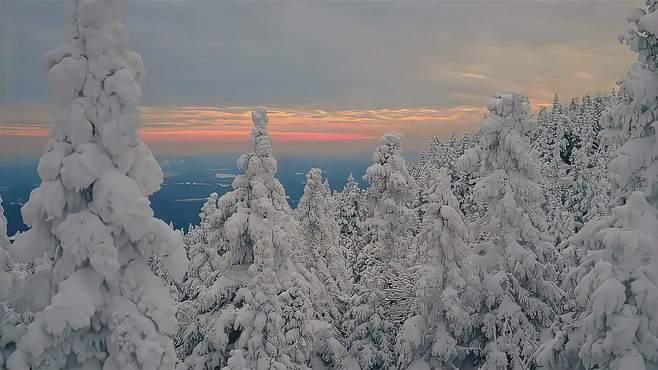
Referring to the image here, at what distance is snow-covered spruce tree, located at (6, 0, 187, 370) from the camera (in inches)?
372

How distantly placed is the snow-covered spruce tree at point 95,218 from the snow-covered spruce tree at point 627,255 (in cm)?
844

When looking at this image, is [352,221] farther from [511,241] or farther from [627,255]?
[627,255]

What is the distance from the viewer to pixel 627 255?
1198 cm

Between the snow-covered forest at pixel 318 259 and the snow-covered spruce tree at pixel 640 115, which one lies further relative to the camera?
the snow-covered spruce tree at pixel 640 115

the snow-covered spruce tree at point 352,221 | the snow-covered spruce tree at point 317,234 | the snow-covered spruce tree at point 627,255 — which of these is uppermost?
the snow-covered spruce tree at point 627,255

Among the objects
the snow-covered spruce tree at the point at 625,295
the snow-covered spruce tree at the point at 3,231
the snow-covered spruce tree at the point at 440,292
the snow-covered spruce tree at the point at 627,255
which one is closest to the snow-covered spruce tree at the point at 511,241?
the snow-covered spruce tree at the point at 440,292

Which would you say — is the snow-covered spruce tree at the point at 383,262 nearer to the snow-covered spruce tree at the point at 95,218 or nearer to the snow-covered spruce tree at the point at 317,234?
the snow-covered spruce tree at the point at 317,234

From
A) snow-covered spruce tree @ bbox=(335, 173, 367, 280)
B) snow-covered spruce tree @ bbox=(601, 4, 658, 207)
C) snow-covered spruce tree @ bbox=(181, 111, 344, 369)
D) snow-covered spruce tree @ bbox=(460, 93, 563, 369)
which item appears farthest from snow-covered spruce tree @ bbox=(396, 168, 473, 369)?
snow-covered spruce tree @ bbox=(335, 173, 367, 280)

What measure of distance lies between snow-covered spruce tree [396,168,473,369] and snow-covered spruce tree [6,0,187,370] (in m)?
11.3

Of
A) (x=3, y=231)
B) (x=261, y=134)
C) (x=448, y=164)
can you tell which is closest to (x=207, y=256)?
(x=261, y=134)

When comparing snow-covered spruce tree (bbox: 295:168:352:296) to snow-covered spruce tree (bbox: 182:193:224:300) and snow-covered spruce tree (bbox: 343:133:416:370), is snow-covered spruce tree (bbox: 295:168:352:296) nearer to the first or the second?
snow-covered spruce tree (bbox: 182:193:224:300)

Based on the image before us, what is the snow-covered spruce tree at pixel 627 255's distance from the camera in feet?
39.0

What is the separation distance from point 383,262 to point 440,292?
126 inches

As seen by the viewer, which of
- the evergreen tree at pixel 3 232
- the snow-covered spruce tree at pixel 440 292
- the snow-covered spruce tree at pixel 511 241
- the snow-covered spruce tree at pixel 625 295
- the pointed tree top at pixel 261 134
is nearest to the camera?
the snow-covered spruce tree at pixel 625 295
